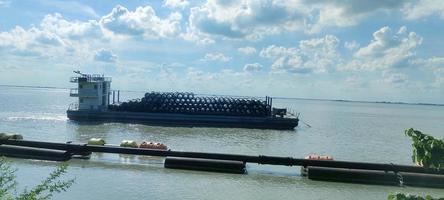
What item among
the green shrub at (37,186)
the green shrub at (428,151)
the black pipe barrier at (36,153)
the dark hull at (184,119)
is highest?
the green shrub at (428,151)

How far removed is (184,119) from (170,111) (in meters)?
3.19

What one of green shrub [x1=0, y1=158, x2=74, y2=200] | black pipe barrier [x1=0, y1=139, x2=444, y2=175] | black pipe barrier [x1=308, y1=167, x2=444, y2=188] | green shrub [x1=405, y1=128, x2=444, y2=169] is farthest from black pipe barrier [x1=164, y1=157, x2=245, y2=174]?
green shrub [x1=405, y1=128, x2=444, y2=169]

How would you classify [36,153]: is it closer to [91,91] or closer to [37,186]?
[37,186]

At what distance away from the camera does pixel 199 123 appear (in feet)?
192

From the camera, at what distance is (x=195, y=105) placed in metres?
62.4

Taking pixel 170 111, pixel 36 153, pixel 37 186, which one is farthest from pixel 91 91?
pixel 37 186

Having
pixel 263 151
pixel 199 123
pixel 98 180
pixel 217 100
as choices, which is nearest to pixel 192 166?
pixel 98 180

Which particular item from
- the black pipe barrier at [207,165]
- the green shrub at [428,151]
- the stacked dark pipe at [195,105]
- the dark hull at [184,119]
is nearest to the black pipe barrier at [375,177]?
the black pipe barrier at [207,165]

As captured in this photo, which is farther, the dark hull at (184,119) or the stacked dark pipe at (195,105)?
the stacked dark pipe at (195,105)

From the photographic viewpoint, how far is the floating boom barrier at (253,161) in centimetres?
2275

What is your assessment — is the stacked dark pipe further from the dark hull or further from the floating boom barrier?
the floating boom barrier

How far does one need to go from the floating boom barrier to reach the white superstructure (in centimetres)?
2864

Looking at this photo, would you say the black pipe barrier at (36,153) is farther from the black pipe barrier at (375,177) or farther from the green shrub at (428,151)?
the green shrub at (428,151)

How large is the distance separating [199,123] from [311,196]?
38799mm
